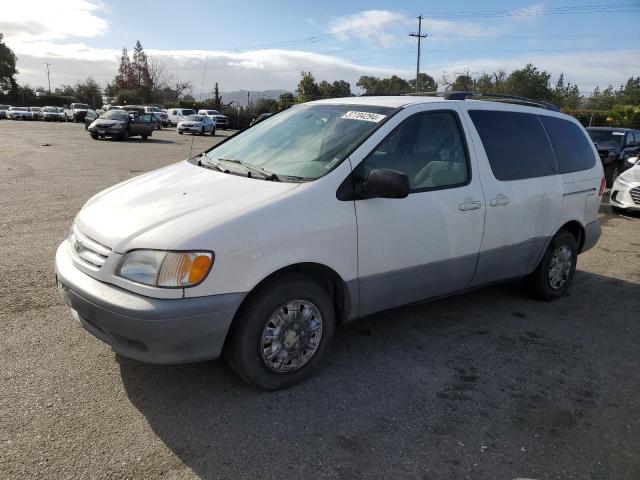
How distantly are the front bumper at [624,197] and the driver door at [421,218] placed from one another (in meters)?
7.43

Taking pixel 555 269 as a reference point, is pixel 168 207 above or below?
above

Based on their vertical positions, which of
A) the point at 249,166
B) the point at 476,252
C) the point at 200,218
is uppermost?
the point at 249,166

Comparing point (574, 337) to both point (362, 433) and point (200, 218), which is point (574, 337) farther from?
point (200, 218)

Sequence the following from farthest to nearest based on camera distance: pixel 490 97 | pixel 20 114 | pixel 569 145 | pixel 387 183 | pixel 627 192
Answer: pixel 20 114 → pixel 627 192 → pixel 569 145 → pixel 490 97 → pixel 387 183

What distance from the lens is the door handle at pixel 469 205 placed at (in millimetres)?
3852

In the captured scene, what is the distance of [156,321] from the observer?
266 cm

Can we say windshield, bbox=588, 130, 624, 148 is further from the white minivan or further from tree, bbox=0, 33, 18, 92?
tree, bbox=0, 33, 18, 92

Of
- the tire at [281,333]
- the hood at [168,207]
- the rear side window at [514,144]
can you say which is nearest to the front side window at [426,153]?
the rear side window at [514,144]

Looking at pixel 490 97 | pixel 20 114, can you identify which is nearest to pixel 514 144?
pixel 490 97

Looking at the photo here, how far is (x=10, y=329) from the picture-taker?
381 centimetres

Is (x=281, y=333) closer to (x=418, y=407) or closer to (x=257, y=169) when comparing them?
(x=418, y=407)

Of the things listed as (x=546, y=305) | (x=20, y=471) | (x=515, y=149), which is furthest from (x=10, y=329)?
(x=546, y=305)

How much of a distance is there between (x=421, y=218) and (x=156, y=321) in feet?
6.25

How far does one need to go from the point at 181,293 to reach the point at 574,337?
3268 mm
